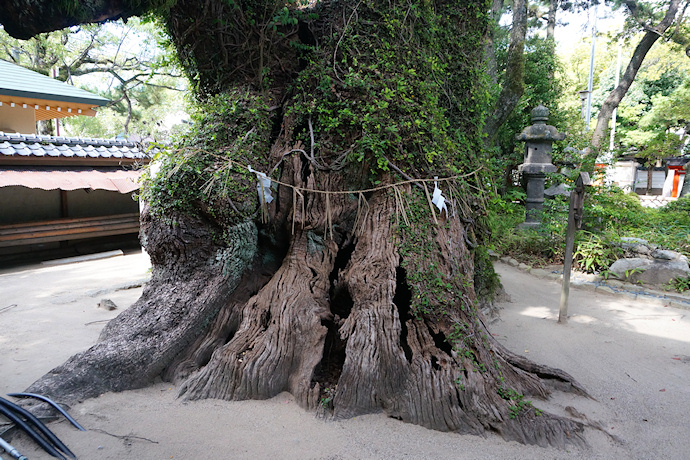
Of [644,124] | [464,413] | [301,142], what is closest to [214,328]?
[301,142]

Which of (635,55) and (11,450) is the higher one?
(635,55)

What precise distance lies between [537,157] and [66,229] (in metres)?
10.9

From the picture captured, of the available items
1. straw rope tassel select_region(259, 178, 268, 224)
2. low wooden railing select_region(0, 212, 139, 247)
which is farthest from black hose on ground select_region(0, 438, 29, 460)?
low wooden railing select_region(0, 212, 139, 247)

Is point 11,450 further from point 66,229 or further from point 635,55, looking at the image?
point 635,55

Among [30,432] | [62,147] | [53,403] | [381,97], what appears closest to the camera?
[30,432]

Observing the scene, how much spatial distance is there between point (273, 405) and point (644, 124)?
2487 cm

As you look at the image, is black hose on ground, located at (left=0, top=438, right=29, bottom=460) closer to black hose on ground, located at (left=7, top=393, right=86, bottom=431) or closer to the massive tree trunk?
black hose on ground, located at (left=7, top=393, right=86, bottom=431)

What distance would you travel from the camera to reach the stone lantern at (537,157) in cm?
980

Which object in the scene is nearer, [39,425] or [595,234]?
[39,425]

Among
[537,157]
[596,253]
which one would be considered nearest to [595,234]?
[596,253]

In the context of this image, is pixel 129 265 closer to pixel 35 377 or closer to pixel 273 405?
pixel 35 377

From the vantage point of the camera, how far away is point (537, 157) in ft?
33.0

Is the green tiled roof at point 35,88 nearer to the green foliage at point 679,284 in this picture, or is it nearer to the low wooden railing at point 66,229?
the low wooden railing at point 66,229

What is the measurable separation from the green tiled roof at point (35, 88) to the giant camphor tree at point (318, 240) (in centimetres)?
687
